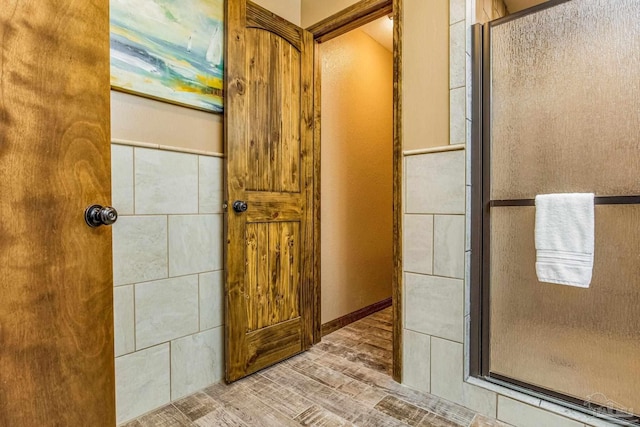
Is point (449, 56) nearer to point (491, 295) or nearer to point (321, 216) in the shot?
point (491, 295)

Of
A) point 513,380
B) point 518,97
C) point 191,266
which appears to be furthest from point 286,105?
point 513,380

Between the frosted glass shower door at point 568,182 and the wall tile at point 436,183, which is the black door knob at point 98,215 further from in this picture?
the frosted glass shower door at point 568,182

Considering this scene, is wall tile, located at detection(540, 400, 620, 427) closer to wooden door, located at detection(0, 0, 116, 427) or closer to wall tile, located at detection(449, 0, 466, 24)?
wooden door, located at detection(0, 0, 116, 427)

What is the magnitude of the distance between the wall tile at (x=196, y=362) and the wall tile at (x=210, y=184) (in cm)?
65

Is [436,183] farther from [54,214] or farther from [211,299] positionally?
[54,214]

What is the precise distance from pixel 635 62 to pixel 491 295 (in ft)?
3.33

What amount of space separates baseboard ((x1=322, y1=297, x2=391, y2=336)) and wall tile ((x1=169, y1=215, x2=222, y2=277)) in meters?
1.06

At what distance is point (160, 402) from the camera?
1.46 meters

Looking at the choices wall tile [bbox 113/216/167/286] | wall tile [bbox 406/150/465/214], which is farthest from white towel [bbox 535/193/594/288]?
wall tile [bbox 113/216/167/286]

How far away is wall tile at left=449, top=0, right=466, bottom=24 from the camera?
1.43 metres

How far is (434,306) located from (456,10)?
138 centimetres

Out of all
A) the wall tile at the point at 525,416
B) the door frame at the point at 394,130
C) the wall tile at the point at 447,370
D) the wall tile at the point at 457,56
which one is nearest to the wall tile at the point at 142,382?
the door frame at the point at 394,130

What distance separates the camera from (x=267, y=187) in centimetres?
182

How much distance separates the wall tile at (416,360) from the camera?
1561 mm
